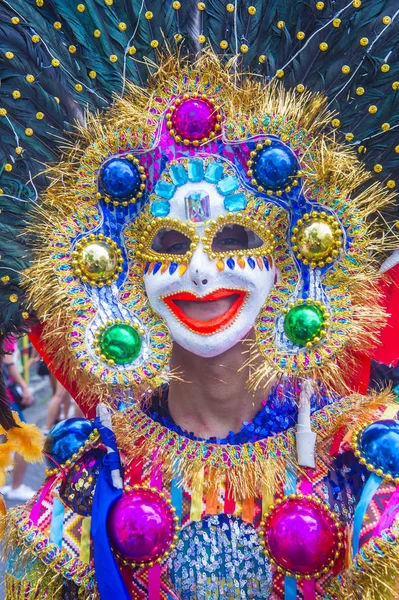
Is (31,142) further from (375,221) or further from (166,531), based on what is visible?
(166,531)

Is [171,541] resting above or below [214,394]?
below

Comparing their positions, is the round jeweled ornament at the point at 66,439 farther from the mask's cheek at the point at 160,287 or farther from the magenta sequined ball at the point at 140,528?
the mask's cheek at the point at 160,287

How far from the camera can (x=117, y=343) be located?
6.31 feet

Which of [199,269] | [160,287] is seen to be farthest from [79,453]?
[199,269]

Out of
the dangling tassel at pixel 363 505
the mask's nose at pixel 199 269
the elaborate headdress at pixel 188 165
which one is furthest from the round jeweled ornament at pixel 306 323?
the dangling tassel at pixel 363 505

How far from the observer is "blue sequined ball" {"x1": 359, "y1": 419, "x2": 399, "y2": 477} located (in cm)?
181

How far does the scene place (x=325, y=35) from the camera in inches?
75.0

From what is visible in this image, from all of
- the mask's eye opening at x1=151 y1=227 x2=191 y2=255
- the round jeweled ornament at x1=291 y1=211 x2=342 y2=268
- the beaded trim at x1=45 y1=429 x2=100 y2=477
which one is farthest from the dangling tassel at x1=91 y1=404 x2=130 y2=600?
the round jeweled ornament at x1=291 y1=211 x2=342 y2=268

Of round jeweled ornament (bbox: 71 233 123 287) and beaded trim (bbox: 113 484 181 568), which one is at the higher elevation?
round jeweled ornament (bbox: 71 233 123 287)

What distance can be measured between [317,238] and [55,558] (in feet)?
3.80

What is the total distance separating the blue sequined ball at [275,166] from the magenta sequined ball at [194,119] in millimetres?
160

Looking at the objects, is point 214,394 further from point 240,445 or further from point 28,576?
point 28,576

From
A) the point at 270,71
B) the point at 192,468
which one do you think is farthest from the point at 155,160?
the point at 192,468

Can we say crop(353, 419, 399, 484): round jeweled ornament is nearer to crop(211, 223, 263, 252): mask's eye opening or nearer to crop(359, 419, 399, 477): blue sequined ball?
crop(359, 419, 399, 477): blue sequined ball
